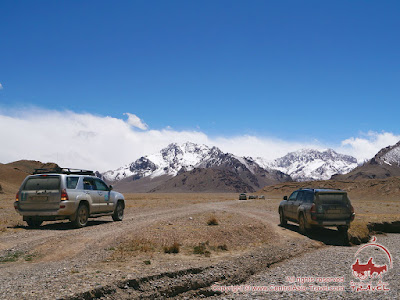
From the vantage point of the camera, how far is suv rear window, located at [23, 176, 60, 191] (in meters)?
15.3

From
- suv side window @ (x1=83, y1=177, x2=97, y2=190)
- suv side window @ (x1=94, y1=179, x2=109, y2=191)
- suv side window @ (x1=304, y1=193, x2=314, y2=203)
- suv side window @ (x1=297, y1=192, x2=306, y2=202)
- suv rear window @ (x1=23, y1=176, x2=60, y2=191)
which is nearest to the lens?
suv rear window @ (x1=23, y1=176, x2=60, y2=191)

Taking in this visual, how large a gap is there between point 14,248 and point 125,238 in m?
3.41

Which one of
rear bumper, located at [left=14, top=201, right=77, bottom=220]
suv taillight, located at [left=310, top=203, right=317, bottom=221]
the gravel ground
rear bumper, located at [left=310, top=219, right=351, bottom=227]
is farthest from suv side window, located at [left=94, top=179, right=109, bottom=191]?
the gravel ground

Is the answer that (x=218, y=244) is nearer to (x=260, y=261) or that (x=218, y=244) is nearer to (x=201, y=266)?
(x=260, y=261)

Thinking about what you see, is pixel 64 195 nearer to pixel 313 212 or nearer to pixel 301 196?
pixel 313 212

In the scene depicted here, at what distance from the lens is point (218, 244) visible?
40.3ft

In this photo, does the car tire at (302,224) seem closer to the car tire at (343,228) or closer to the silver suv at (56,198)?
the car tire at (343,228)

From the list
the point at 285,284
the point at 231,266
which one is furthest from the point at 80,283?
the point at 285,284

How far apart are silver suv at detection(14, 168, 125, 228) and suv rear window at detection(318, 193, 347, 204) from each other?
10.6 meters

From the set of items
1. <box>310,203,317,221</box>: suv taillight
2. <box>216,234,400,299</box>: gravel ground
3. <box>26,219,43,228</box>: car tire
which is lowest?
<box>216,234,400,299</box>: gravel ground

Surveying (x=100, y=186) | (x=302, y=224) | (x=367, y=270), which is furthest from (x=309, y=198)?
(x=100, y=186)

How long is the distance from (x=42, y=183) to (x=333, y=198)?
12848mm

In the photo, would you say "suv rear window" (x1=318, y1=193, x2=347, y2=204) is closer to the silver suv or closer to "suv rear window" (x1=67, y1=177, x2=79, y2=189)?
the silver suv

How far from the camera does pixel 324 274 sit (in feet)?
29.9
